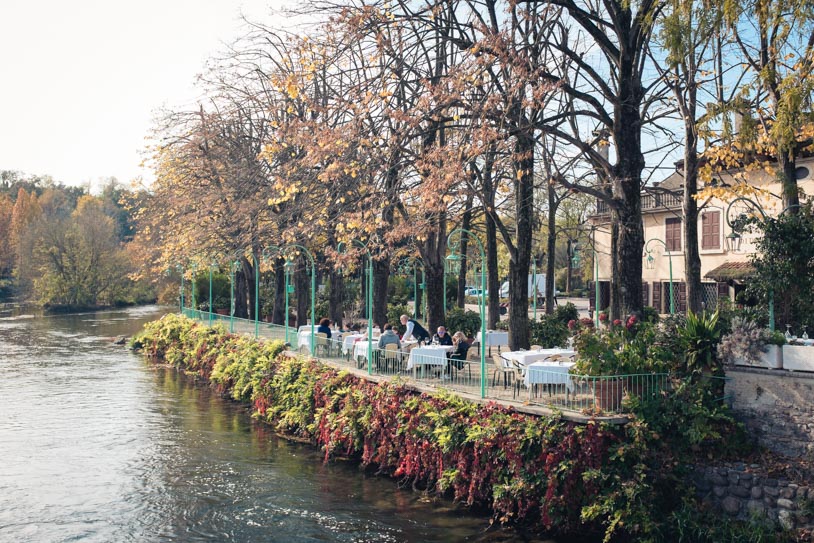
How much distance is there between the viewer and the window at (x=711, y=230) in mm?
35894

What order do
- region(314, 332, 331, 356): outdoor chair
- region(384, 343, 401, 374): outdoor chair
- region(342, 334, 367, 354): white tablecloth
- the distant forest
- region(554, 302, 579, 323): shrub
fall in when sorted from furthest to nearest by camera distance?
the distant forest, region(554, 302, 579, 323): shrub, region(314, 332, 331, 356): outdoor chair, region(342, 334, 367, 354): white tablecloth, region(384, 343, 401, 374): outdoor chair

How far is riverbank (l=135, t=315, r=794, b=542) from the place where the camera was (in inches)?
453

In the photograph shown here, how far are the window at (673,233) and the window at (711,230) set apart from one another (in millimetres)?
1608

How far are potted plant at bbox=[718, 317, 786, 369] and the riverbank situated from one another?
1.02m

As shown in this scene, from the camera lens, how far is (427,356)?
16.8 m

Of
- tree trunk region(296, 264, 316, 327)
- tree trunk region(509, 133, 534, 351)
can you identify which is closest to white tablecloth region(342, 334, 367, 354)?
tree trunk region(509, 133, 534, 351)

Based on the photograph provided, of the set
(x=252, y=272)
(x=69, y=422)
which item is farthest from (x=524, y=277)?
(x=252, y=272)

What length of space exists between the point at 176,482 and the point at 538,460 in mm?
7623

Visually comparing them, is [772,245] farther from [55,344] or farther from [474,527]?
[55,344]

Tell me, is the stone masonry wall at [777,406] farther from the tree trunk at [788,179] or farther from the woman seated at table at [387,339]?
the woman seated at table at [387,339]

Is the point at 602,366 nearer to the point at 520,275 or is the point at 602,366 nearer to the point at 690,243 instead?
the point at 690,243

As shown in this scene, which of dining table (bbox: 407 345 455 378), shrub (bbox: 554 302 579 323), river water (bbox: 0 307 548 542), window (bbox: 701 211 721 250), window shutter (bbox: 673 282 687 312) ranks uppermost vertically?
window (bbox: 701 211 721 250)

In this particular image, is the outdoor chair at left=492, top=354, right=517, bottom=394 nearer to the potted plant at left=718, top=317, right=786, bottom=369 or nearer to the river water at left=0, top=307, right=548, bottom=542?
the river water at left=0, top=307, right=548, bottom=542

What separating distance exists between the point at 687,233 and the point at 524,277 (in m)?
4.45
